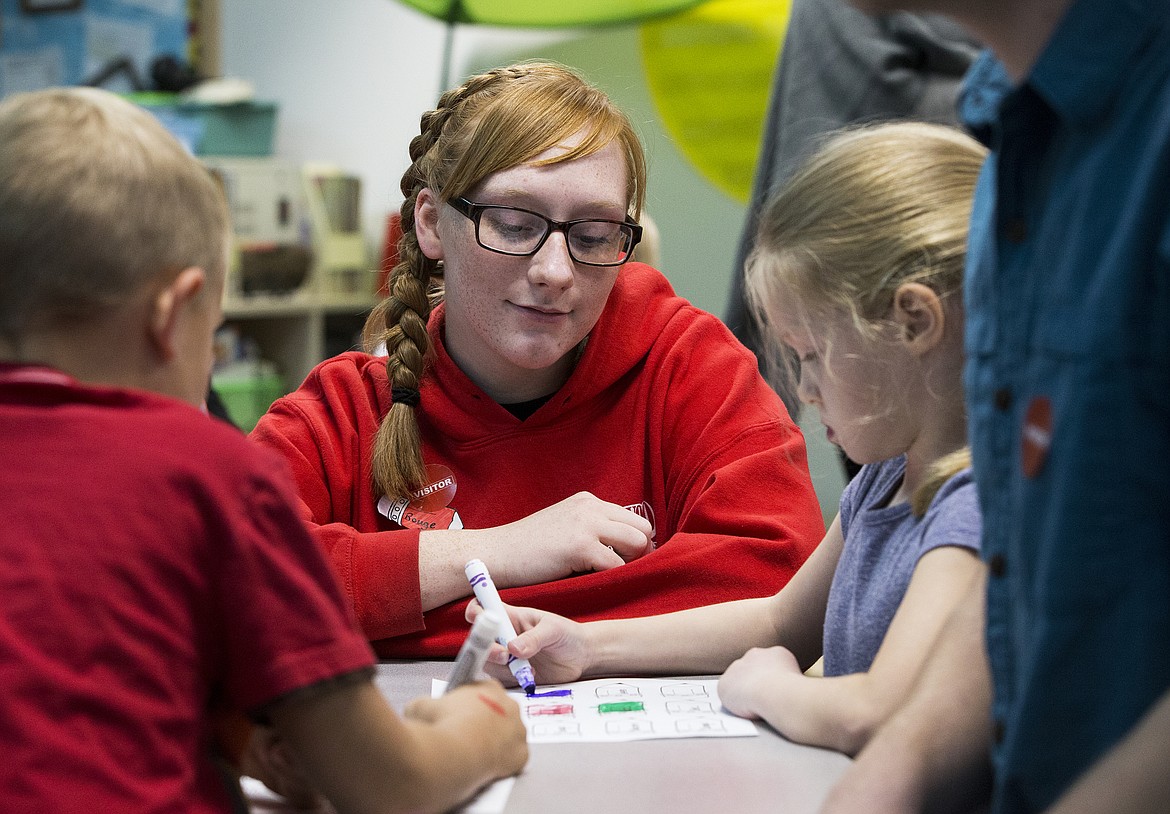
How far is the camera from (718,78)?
127 inches

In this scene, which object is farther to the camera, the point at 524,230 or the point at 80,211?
the point at 524,230

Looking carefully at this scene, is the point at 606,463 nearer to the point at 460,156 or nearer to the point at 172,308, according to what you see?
the point at 460,156

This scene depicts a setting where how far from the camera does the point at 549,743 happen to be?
1.00 m

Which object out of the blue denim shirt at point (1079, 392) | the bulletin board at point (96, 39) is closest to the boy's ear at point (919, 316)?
the blue denim shirt at point (1079, 392)

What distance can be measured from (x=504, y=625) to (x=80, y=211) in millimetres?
571

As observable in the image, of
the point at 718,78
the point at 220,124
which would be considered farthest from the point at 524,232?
the point at 220,124

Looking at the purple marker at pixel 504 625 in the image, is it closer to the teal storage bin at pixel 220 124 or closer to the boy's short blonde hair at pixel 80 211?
the boy's short blonde hair at pixel 80 211

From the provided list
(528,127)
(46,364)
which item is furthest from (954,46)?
(46,364)

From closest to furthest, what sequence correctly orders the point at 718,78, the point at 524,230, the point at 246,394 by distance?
the point at 524,230 < the point at 718,78 < the point at 246,394

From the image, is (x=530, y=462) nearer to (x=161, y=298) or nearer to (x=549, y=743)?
(x=549, y=743)

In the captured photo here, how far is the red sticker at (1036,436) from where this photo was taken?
69 centimetres

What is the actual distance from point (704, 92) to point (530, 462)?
2.04m

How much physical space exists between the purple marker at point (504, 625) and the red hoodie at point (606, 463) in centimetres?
11

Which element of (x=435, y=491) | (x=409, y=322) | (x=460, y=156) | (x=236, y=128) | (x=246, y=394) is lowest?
(x=246, y=394)
